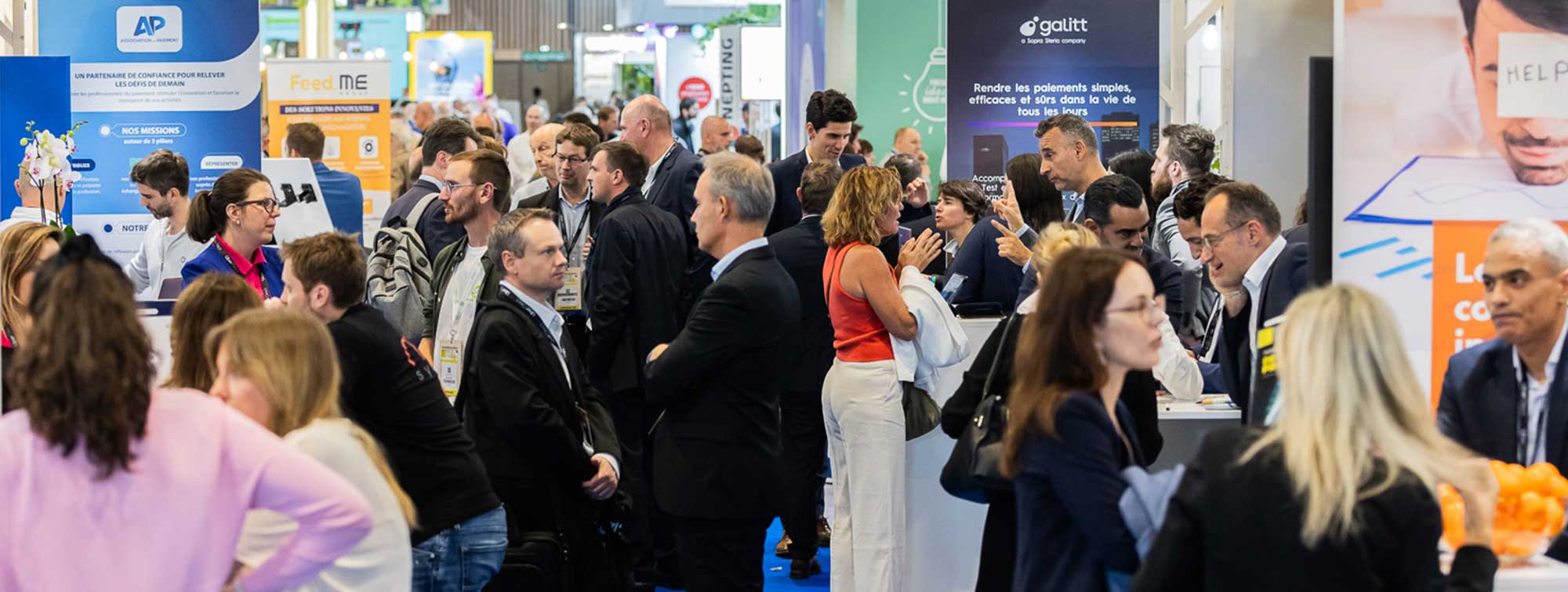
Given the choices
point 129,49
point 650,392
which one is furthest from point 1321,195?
point 129,49

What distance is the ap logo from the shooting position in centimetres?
616

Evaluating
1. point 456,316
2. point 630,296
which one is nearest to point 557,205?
point 630,296

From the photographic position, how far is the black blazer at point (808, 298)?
17.4 ft

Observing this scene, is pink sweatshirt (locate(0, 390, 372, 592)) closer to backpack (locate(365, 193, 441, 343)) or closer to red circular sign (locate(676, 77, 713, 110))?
backpack (locate(365, 193, 441, 343))

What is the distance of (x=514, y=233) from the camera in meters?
3.90

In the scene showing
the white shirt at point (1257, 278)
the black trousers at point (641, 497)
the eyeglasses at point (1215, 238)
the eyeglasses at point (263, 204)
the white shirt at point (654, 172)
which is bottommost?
the black trousers at point (641, 497)

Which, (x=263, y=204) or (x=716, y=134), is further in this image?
(x=716, y=134)

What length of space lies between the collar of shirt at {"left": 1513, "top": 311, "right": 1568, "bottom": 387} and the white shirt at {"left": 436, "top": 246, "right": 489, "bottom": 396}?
9.91 ft

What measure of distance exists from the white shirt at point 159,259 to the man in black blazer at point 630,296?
4.46 feet

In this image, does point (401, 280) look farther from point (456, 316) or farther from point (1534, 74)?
point (1534, 74)

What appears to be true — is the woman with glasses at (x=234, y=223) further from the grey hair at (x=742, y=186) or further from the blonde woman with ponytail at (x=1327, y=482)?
the blonde woman with ponytail at (x=1327, y=482)

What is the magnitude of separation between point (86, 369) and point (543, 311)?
6.07 ft

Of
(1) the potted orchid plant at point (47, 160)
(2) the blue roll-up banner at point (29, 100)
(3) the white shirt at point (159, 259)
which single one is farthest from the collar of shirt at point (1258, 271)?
(2) the blue roll-up banner at point (29, 100)

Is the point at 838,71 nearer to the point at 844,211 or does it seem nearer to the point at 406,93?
the point at 844,211
